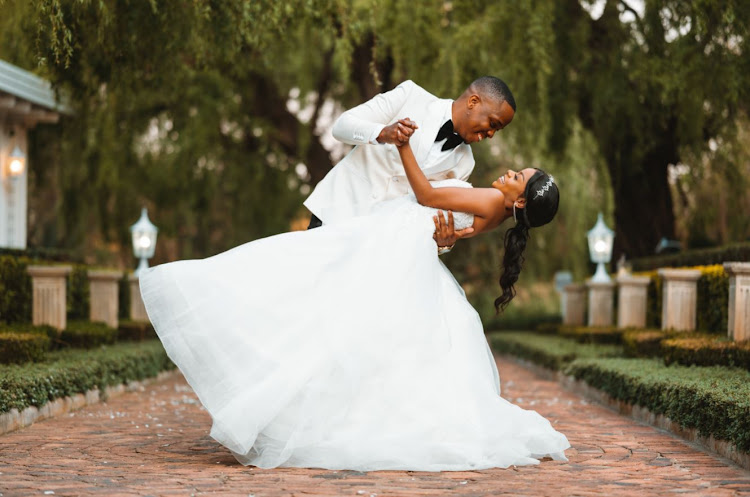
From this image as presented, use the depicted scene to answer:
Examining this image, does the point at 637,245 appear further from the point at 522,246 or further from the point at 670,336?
the point at 522,246

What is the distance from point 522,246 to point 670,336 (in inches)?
224

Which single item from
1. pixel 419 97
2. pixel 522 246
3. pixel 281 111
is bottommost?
pixel 522 246

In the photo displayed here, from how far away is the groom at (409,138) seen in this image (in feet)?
16.8

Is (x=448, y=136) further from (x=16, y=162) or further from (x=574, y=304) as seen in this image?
(x=574, y=304)

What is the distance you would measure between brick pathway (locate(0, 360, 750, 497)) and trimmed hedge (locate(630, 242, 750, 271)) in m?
4.70

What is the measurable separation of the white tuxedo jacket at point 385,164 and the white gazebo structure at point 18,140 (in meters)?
9.51

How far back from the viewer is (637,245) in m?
18.3

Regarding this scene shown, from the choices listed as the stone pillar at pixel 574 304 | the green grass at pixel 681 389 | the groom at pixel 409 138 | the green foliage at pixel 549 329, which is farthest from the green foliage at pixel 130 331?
the groom at pixel 409 138

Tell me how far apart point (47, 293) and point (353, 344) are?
679 cm

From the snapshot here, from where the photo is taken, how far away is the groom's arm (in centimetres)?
500

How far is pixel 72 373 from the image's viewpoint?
327 inches

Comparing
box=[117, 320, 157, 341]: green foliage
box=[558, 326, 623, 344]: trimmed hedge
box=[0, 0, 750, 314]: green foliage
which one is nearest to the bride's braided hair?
box=[0, 0, 750, 314]: green foliage

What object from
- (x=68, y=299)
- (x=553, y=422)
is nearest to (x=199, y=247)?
(x=68, y=299)

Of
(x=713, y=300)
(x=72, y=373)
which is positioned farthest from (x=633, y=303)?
(x=72, y=373)
